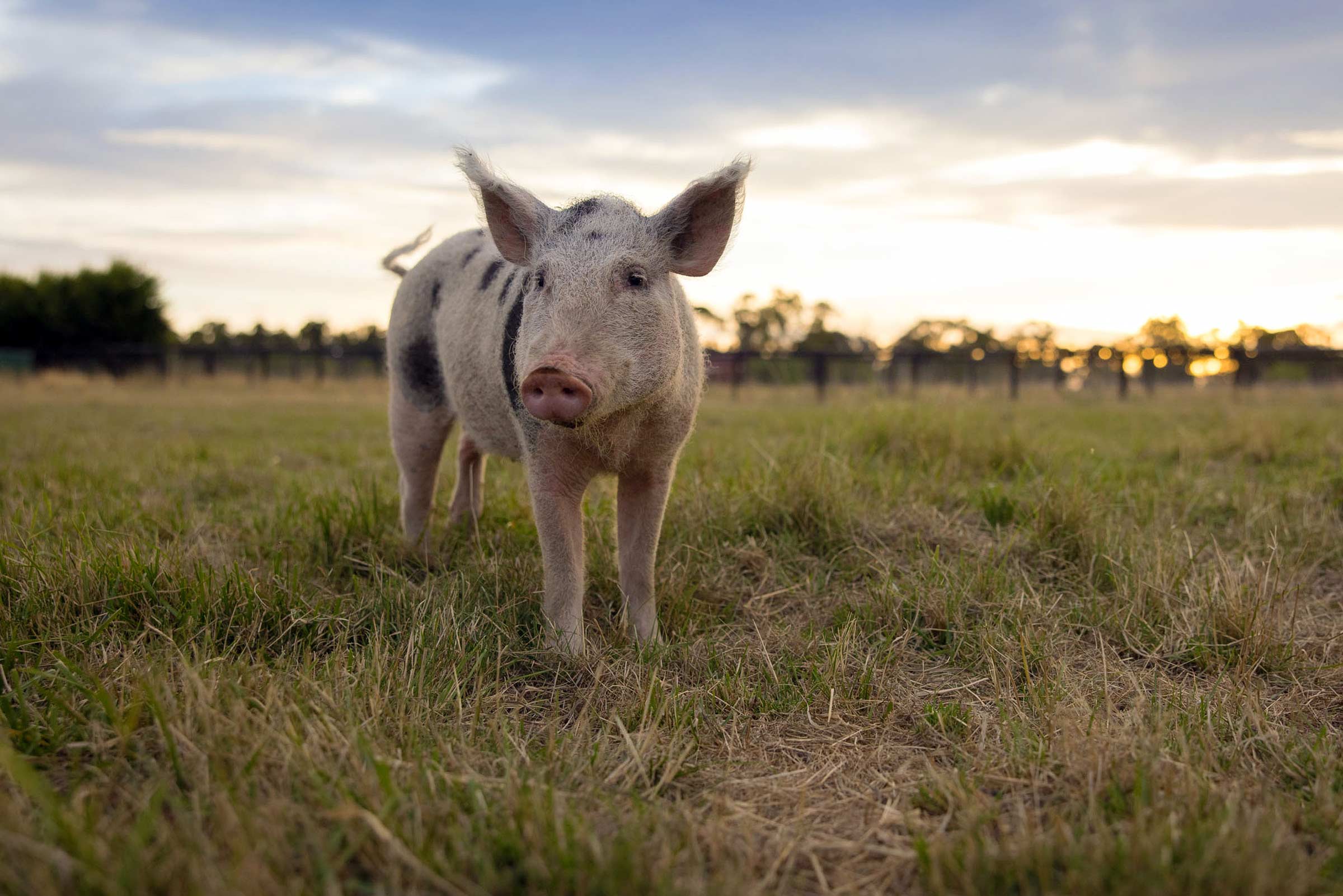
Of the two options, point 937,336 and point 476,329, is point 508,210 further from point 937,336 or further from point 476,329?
point 937,336

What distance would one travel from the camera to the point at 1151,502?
15.3ft

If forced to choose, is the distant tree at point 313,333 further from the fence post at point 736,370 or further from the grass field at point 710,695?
the grass field at point 710,695

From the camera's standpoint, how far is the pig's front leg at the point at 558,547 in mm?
3068

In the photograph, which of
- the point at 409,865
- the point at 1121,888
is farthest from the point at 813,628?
the point at 409,865

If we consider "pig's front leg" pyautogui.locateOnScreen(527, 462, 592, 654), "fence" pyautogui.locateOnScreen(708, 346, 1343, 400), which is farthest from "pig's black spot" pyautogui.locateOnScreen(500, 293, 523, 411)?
"fence" pyautogui.locateOnScreen(708, 346, 1343, 400)

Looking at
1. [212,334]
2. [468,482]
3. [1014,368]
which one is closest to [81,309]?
[212,334]

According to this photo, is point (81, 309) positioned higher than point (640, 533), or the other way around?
point (81, 309)

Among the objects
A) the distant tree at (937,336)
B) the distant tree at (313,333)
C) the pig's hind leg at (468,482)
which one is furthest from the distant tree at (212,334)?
the pig's hind leg at (468,482)

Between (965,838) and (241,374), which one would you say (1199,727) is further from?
(241,374)

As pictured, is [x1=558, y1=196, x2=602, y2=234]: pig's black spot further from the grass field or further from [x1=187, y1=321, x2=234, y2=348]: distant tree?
[x1=187, y1=321, x2=234, y2=348]: distant tree

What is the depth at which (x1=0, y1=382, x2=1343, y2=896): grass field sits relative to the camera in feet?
5.38

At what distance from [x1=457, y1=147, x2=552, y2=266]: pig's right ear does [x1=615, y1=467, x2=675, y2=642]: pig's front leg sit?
3.10 feet

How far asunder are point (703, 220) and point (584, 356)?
2.68ft

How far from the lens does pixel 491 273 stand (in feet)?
12.2
